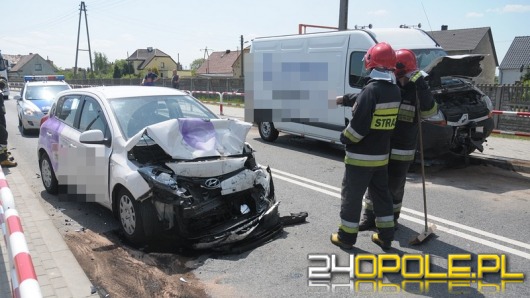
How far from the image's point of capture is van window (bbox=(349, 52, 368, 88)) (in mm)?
8680

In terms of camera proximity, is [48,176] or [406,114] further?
[48,176]

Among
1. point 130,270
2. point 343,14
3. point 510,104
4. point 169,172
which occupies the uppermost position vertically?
point 343,14

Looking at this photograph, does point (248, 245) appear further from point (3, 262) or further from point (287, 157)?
point (287, 157)

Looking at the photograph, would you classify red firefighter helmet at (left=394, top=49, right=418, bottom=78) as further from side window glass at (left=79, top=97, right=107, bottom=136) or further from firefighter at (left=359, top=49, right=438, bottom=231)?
side window glass at (left=79, top=97, right=107, bottom=136)

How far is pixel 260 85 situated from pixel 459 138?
4.92 m

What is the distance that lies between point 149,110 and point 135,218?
1.49 m

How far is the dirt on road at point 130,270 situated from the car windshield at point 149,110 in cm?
125

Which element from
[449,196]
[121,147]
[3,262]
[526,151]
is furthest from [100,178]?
[526,151]

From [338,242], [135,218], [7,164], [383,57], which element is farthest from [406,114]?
[7,164]

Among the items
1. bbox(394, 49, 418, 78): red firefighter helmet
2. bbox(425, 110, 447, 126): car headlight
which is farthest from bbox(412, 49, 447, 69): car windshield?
bbox(394, 49, 418, 78): red firefighter helmet

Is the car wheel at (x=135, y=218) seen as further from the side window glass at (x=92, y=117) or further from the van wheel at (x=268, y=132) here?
the van wheel at (x=268, y=132)

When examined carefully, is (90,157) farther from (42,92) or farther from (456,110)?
(42,92)

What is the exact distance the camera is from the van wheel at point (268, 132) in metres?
11.5

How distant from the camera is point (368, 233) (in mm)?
5121
